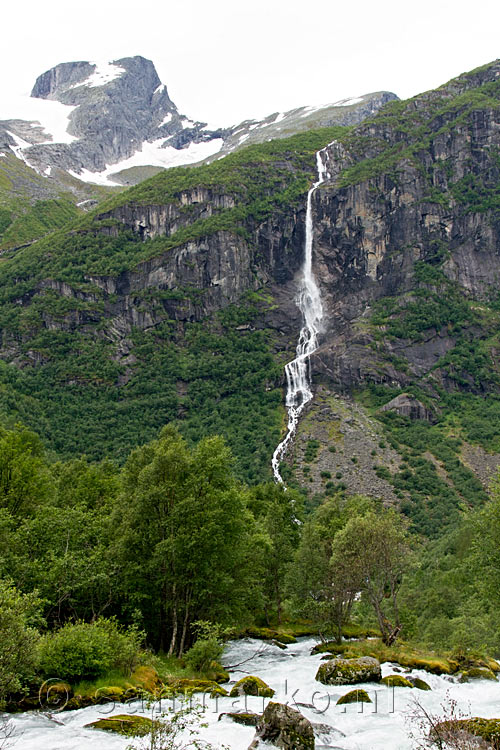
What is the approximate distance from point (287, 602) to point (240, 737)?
104ft

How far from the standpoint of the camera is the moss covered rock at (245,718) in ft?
53.4

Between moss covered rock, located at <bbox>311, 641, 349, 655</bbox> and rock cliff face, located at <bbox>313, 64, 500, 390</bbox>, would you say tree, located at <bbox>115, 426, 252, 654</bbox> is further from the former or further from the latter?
rock cliff face, located at <bbox>313, 64, 500, 390</bbox>

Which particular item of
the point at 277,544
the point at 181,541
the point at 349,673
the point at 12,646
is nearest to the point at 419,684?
the point at 349,673

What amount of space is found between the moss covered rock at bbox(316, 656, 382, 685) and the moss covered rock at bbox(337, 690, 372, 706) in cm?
242

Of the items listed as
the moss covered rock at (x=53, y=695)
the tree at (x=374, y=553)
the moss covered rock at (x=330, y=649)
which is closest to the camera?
the moss covered rock at (x=53, y=695)

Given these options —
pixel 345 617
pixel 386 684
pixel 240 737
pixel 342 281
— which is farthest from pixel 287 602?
pixel 342 281

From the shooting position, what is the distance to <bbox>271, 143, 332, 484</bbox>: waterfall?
388 feet

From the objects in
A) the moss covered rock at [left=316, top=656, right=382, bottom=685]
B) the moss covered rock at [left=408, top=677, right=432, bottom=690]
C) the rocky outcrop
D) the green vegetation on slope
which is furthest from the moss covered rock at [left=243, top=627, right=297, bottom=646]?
the rocky outcrop

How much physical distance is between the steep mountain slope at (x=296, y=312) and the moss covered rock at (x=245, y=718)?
3146 inches

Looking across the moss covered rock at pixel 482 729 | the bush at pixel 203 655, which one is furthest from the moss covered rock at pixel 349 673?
the moss covered rock at pixel 482 729

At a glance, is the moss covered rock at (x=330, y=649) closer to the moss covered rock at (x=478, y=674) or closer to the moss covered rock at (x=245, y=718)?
the moss covered rock at (x=478, y=674)

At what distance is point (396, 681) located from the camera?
22.4m

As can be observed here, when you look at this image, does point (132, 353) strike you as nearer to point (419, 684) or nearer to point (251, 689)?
point (419, 684)

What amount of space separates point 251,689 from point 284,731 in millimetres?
6110
